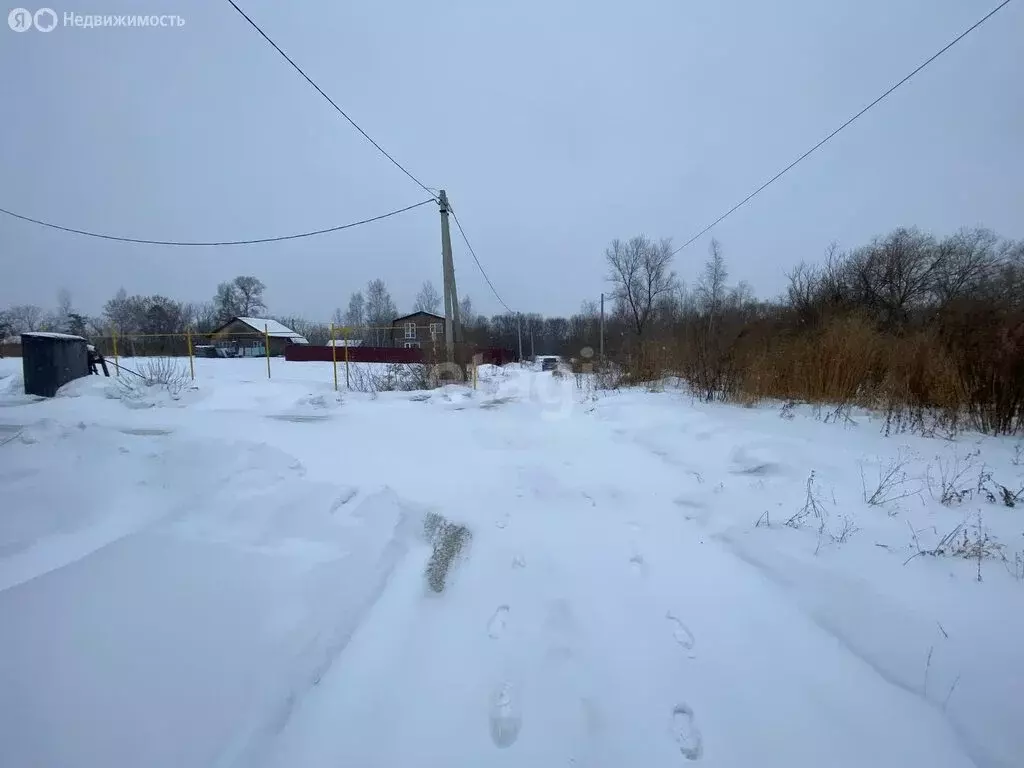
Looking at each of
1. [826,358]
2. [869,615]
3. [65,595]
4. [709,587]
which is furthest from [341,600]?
[826,358]

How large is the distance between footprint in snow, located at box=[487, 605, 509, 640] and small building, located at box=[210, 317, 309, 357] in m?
33.4

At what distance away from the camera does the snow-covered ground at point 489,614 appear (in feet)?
4.77

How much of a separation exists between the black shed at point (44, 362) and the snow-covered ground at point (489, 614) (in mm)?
7475

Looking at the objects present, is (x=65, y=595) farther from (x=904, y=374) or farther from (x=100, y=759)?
(x=904, y=374)

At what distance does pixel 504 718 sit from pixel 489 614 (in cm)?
62

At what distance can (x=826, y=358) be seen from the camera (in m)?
7.18

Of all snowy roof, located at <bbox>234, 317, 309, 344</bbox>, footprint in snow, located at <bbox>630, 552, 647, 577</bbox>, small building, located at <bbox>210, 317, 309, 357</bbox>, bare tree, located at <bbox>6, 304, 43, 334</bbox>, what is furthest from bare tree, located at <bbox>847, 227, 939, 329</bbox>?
bare tree, located at <bbox>6, 304, 43, 334</bbox>

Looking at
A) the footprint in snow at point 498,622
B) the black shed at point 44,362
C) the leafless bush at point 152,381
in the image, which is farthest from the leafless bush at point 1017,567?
the black shed at point 44,362

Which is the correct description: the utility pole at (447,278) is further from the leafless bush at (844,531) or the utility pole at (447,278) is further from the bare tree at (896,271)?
the bare tree at (896,271)

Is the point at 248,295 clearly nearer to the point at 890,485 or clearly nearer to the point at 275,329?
the point at 275,329

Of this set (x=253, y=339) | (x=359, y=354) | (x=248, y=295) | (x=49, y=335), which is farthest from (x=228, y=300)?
(x=49, y=335)

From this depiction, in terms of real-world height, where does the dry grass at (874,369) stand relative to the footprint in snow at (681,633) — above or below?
above

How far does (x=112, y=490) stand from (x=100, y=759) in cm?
214

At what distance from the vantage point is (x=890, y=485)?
3.64 m
